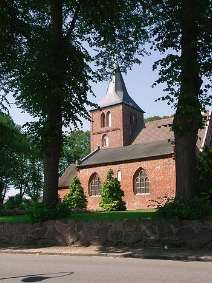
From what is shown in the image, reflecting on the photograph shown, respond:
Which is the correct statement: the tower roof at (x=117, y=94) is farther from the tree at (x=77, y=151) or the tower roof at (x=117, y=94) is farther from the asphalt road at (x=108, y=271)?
the asphalt road at (x=108, y=271)

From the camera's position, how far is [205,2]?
15.6 meters

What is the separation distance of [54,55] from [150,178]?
2957 cm

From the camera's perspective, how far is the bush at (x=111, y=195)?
46000 millimetres

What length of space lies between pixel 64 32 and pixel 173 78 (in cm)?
691

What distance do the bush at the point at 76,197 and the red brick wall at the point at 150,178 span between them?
1490 millimetres

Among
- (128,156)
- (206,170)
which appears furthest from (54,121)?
(128,156)

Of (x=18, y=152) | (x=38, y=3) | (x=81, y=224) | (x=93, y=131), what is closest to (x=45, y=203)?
(x=81, y=224)

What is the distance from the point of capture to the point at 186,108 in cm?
1539

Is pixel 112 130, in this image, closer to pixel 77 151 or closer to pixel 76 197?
pixel 76 197

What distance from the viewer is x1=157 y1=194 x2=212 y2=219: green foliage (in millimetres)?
14914

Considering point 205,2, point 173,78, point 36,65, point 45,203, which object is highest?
point 205,2

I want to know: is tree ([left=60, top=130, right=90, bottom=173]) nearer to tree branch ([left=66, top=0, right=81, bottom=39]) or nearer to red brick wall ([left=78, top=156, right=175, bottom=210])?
red brick wall ([left=78, top=156, right=175, bottom=210])

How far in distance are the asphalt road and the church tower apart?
178 ft

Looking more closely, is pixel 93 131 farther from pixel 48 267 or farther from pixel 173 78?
pixel 48 267
